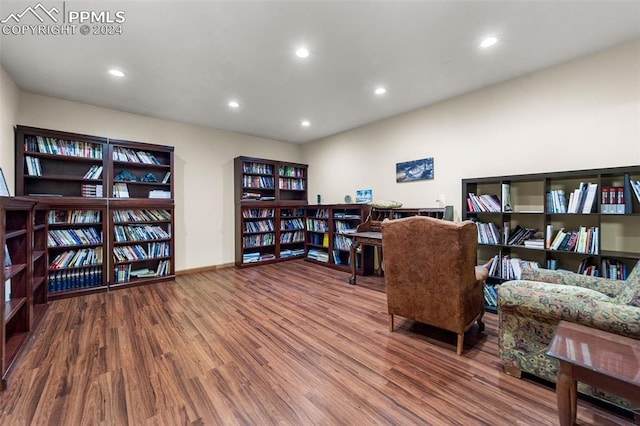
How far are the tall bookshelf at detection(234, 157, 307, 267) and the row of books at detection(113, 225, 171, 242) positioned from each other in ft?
4.47

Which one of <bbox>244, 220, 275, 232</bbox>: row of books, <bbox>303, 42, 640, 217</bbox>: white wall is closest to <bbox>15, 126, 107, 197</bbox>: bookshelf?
<bbox>244, 220, 275, 232</bbox>: row of books

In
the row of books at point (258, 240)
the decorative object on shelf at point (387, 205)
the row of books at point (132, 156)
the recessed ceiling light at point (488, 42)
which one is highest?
the recessed ceiling light at point (488, 42)

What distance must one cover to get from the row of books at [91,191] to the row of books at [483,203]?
17.0 ft

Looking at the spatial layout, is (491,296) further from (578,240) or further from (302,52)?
(302,52)

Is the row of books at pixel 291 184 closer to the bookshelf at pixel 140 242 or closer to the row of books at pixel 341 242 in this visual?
the row of books at pixel 341 242

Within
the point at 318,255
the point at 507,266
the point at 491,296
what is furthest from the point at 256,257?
the point at 507,266

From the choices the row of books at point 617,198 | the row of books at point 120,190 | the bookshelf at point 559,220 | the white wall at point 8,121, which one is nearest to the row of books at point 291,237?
the row of books at point 120,190

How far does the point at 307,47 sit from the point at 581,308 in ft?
9.50

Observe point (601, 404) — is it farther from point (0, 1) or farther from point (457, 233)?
point (0, 1)

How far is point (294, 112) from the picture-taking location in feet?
13.9

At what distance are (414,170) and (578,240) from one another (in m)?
2.15

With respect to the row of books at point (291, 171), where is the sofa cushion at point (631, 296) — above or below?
below

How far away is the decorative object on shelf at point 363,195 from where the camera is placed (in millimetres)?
4891

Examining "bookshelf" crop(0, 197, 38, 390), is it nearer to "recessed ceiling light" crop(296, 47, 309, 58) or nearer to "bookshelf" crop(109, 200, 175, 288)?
"bookshelf" crop(109, 200, 175, 288)
